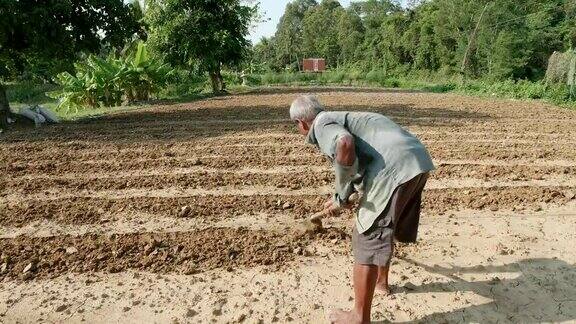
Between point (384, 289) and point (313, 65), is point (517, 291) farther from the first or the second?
point (313, 65)

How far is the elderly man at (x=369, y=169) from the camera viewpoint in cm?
241

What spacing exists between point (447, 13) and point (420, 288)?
36603 mm

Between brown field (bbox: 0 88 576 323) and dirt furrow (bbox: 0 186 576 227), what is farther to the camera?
dirt furrow (bbox: 0 186 576 227)

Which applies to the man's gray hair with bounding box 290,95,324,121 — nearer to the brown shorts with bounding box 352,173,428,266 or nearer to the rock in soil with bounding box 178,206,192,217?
the brown shorts with bounding box 352,173,428,266

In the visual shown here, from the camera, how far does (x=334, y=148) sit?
2396mm

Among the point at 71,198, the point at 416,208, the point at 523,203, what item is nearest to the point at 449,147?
the point at 523,203

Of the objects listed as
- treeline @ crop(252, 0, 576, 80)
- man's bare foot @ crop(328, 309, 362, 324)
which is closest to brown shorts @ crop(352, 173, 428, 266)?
man's bare foot @ crop(328, 309, 362, 324)

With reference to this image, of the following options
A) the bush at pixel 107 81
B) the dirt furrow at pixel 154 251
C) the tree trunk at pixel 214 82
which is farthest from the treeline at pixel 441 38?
the dirt furrow at pixel 154 251

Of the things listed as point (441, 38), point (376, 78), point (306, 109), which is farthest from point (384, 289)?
point (441, 38)

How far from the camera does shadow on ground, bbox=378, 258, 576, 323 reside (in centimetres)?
286

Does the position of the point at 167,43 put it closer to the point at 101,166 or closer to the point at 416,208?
the point at 101,166

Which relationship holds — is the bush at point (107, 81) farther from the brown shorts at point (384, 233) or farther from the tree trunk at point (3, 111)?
the brown shorts at point (384, 233)

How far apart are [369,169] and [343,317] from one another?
36.2 inches

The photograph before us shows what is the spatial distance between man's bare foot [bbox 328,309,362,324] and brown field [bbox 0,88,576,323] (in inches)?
5.4
